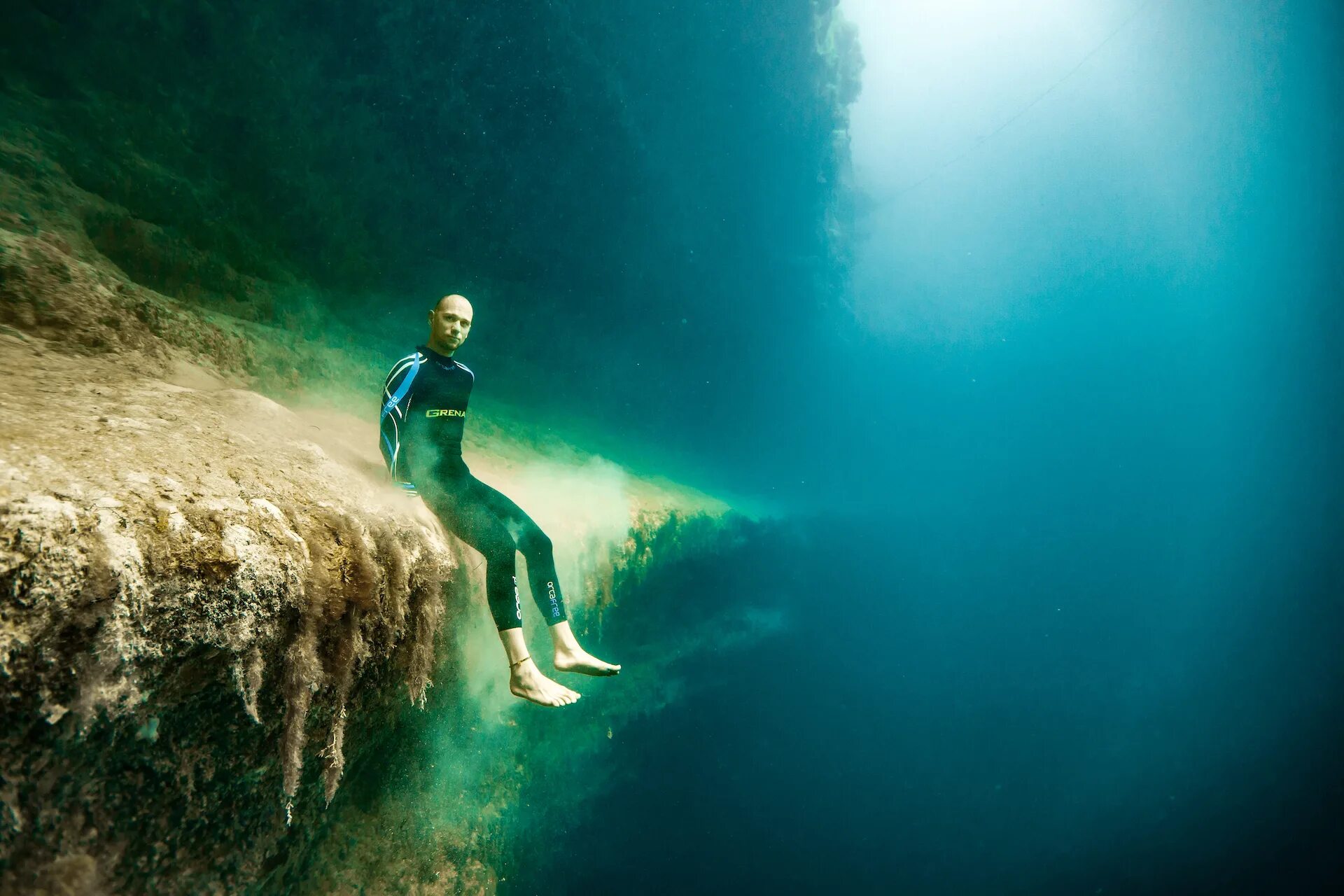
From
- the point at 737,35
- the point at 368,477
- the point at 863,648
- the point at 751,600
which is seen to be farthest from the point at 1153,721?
the point at 368,477

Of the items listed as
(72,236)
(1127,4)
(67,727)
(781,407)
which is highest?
(1127,4)

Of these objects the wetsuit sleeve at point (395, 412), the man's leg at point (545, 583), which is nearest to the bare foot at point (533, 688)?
the man's leg at point (545, 583)

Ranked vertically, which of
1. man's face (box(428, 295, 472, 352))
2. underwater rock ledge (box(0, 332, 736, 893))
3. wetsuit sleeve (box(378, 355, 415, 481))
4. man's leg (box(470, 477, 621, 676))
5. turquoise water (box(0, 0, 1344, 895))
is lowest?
underwater rock ledge (box(0, 332, 736, 893))

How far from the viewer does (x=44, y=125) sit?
5.08 metres

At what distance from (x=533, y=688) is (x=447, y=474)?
1.19m

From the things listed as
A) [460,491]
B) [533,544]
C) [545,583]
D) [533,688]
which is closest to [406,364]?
[460,491]

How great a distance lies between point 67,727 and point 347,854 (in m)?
2.43

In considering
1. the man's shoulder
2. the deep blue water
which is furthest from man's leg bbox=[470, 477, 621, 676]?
the deep blue water

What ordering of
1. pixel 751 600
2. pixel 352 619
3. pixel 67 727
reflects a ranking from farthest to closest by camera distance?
pixel 751 600 < pixel 352 619 < pixel 67 727

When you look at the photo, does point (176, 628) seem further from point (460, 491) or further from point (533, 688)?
point (460, 491)

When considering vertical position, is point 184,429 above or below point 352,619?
above

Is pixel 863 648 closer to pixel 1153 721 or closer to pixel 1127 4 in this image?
pixel 1153 721

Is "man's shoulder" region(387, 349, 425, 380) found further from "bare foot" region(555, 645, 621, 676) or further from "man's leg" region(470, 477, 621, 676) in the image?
"bare foot" region(555, 645, 621, 676)

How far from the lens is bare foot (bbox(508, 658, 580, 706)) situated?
2.39 metres
